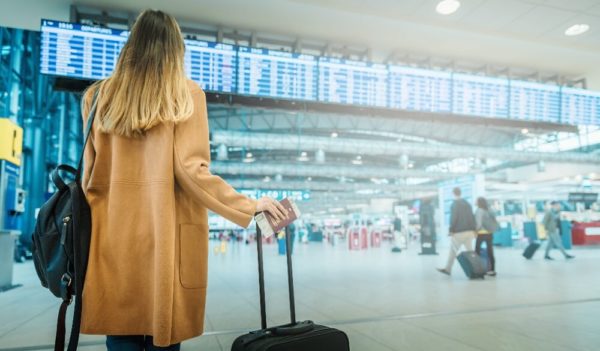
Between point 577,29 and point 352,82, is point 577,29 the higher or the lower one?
the higher one

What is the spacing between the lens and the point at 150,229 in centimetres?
134

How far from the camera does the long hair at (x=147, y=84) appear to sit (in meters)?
1.34

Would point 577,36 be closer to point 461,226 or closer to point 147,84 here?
point 461,226

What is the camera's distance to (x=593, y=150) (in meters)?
23.3

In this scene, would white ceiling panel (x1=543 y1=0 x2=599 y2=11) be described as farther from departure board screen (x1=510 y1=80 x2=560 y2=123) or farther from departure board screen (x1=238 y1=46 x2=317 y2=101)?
departure board screen (x1=238 y1=46 x2=317 y2=101)

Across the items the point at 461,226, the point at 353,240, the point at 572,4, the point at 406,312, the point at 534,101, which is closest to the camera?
the point at 406,312

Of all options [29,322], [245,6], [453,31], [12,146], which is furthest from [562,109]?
[12,146]

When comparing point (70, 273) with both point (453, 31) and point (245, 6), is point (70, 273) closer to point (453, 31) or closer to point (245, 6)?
point (245, 6)

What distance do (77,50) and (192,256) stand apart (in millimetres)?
4461

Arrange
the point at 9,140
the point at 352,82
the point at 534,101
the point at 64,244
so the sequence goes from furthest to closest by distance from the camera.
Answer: the point at 534,101 < the point at 9,140 < the point at 352,82 < the point at 64,244

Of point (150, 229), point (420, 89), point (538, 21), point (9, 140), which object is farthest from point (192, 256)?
point (9, 140)

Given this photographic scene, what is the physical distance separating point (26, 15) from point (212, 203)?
5.52 meters

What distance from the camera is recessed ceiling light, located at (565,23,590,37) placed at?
18.7 feet

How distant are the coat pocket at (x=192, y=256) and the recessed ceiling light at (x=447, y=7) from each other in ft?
15.6
